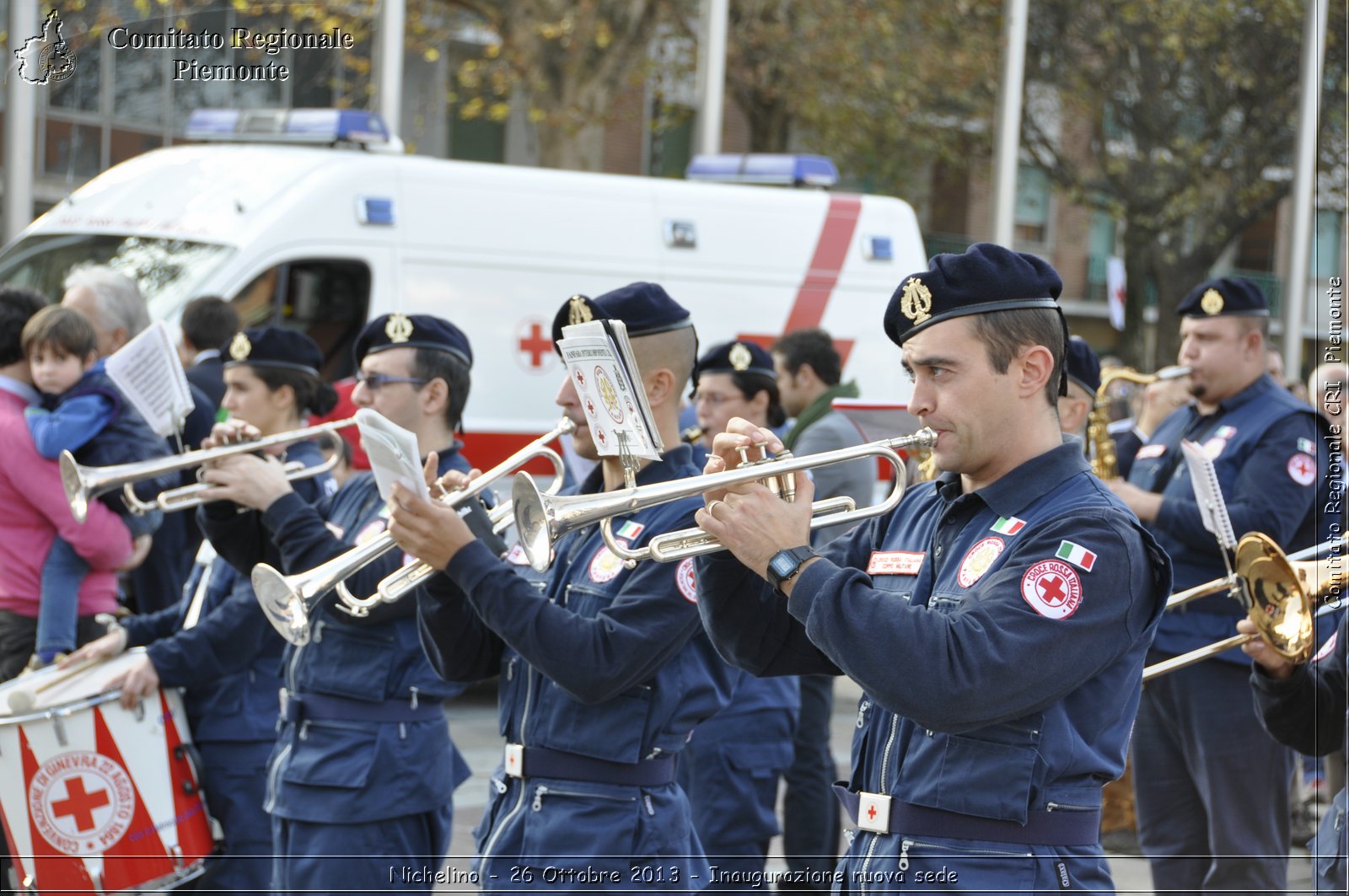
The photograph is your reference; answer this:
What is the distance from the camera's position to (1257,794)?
5.15 m

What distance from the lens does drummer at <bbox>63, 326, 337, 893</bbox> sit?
4895 millimetres

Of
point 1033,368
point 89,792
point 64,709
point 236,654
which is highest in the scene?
point 1033,368

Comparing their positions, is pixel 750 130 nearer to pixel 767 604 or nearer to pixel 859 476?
pixel 859 476

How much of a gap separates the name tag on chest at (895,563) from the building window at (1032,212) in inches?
1087

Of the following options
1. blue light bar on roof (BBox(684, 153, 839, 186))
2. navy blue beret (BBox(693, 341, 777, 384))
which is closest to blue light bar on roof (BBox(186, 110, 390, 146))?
blue light bar on roof (BBox(684, 153, 839, 186))

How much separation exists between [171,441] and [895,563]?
4497mm

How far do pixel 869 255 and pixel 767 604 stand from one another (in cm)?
762

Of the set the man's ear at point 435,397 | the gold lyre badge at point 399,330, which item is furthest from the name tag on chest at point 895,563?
the gold lyre badge at point 399,330

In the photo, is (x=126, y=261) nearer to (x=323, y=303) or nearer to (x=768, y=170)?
(x=323, y=303)

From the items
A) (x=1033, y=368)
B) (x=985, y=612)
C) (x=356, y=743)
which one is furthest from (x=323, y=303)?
(x=985, y=612)

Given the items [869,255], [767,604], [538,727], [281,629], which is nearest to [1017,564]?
[767,604]

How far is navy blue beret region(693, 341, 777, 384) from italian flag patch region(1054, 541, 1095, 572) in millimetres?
3835

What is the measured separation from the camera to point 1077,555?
2686mm

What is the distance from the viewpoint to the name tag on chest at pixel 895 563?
3002 mm
